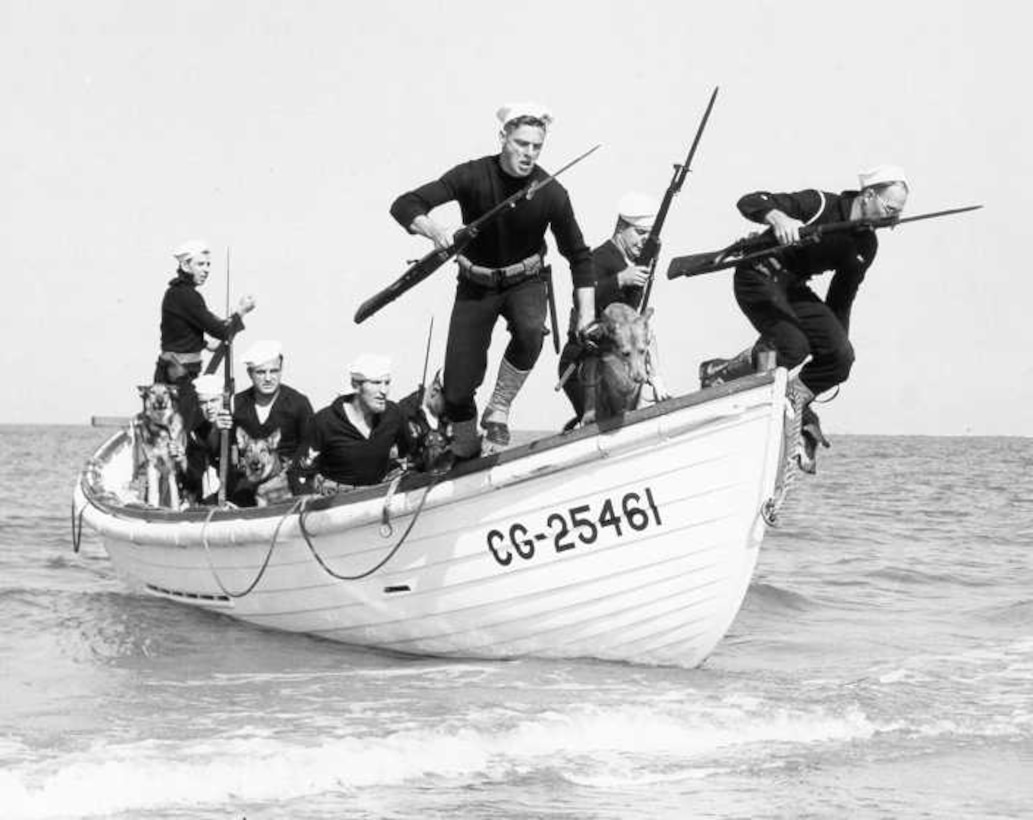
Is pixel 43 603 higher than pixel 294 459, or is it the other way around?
pixel 294 459

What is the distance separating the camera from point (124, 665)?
12422 millimetres

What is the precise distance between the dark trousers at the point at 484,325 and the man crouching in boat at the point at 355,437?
1.90 m

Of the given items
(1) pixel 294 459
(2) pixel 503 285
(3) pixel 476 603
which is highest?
(2) pixel 503 285

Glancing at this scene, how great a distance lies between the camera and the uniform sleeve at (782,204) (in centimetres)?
1066

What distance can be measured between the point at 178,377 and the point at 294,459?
7.20 feet

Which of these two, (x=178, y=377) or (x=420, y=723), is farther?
(x=178, y=377)

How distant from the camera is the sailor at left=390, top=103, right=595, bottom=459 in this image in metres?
9.77

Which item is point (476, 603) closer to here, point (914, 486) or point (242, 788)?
point (242, 788)

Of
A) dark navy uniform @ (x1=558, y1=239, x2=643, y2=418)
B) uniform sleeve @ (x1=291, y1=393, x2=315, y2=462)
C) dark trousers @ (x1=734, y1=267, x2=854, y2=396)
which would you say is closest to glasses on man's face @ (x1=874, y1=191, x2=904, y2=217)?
dark trousers @ (x1=734, y1=267, x2=854, y2=396)

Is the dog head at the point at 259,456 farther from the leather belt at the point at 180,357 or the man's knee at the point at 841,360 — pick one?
the man's knee at the point at 841,360

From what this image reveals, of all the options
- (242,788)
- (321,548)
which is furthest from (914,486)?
(242,788)

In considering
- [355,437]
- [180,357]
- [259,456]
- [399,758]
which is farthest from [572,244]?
[180,357]

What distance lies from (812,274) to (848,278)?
238 mm

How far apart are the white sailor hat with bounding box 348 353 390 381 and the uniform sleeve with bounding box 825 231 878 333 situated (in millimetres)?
3059
